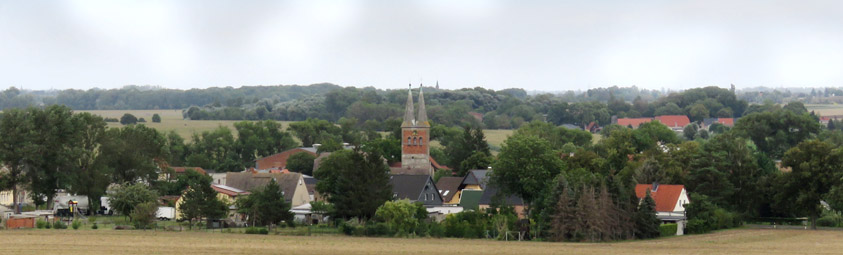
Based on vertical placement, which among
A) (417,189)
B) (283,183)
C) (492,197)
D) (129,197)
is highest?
(492,197)

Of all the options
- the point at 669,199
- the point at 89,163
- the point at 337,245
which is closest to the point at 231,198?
the point at 89,163

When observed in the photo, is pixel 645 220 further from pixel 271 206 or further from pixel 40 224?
pixel 40 224

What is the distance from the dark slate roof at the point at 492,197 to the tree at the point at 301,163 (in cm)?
3544

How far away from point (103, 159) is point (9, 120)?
283 inches

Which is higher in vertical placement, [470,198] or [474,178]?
[474,178]

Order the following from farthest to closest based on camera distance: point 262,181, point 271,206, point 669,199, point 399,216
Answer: point 262,181, point 669,199, point 271,206, point 399,216

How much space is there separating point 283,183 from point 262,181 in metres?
4.43

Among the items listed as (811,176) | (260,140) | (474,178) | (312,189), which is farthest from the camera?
(260,140)

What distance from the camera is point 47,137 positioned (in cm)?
8981

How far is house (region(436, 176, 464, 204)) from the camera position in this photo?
10172cm

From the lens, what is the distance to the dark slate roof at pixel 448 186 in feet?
336

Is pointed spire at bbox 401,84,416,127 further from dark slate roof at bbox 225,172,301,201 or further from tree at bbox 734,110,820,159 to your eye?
tree at bbox 734,110,820,159

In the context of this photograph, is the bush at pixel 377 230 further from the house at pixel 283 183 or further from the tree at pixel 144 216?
the house at pixel 283 183

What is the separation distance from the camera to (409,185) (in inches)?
3807
